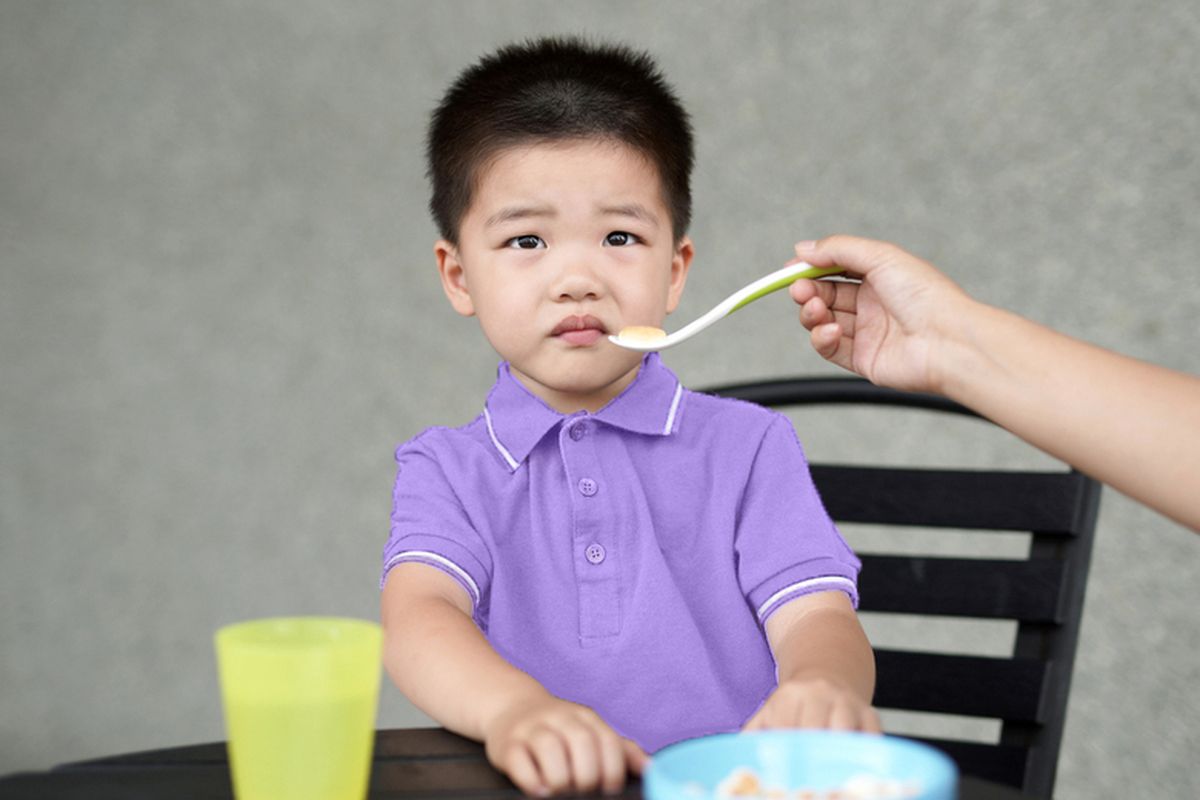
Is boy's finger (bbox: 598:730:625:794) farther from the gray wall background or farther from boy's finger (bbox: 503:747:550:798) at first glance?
the gray wall background

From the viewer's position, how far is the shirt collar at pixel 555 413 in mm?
1104

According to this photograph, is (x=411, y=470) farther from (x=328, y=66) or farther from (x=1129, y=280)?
(x=328, y=66)

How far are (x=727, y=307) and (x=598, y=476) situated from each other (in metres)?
0.19

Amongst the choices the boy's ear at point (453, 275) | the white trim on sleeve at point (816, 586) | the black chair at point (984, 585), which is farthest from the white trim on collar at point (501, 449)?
the black chair at point (984, 585)

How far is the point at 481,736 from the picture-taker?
809 millimetres

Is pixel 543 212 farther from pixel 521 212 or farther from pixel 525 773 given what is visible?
pixel 525 773

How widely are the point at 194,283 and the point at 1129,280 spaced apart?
1.69 m

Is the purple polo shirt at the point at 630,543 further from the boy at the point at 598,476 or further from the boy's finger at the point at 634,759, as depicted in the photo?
the boy's finger at the point at 634,759

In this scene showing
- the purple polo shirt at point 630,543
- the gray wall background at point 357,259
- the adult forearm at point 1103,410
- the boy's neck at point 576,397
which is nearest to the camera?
the adult forearm at point 1103,410

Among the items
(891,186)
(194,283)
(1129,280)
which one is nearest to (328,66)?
(194,283)

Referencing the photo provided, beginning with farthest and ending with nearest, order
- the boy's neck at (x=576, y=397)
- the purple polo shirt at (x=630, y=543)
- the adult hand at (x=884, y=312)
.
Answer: the boy's neck at (x=576, y=397) < the purple polo shirt at (x=630, y=543) < the adult hand at (x=884, y=312)

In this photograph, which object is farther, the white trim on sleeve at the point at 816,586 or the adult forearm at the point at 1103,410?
the white trim on sleeve at the point at 816,586

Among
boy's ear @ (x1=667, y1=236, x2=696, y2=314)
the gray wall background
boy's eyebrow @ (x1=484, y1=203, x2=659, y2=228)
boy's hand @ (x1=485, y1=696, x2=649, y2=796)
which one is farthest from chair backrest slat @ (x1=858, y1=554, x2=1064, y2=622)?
the gray wall background

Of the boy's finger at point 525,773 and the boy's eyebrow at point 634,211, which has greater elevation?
the boy's eyebrow at point 634,211
